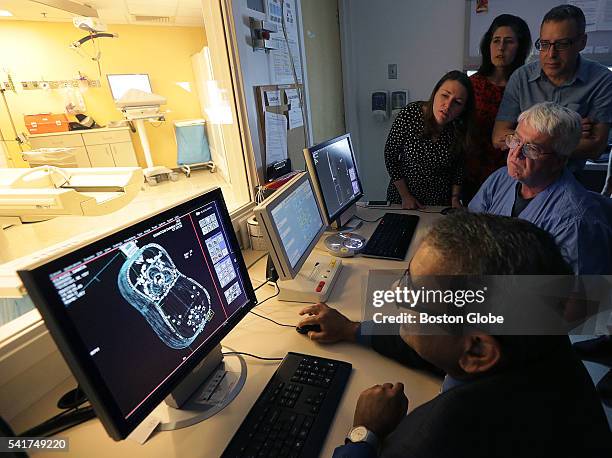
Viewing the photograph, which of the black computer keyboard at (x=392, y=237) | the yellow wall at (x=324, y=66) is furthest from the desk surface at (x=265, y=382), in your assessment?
the yellow wall at (x=324, y=66)

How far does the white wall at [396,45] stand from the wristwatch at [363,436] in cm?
305

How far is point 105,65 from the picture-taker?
5605mm

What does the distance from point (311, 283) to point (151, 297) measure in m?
0.62

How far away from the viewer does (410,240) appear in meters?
1.54

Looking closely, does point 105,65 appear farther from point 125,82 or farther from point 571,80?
point 571,80

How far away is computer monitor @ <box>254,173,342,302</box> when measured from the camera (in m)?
1.03

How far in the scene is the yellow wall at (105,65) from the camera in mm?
4918

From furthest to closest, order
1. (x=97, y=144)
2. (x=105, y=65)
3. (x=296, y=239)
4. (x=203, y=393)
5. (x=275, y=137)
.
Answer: (x=105, y=65) → (x=97, y=144) → (x=275, y=137) → (x=296, y=239) → (x=203, y=393)

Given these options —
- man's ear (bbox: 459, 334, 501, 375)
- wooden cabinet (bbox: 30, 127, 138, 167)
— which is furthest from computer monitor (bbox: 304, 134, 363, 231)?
wooden cabinet (bbox: 30, 127, 138, 167)

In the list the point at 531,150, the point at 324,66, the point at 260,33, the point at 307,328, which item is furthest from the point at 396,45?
the point at 307,328

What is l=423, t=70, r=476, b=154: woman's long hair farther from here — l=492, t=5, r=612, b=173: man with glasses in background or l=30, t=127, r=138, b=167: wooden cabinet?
l=30, t=127, r=138, b=167: wooden cabinet

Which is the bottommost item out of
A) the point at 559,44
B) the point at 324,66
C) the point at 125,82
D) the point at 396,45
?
the point at 559,44

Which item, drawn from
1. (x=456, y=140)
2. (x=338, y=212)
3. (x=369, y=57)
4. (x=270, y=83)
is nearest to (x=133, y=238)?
(x=338, y=212)

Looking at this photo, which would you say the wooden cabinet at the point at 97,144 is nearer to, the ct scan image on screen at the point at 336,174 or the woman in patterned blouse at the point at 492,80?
the ct scan image on screen at the point at 336,174
